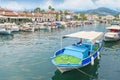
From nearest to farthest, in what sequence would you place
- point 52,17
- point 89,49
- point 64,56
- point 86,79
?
point 86,79, point 64,56, point 89,49, point 52,17

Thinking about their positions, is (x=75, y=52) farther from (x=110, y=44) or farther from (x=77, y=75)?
(x=110, y=44)

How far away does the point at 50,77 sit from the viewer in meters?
25.0

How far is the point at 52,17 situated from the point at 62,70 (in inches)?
5399

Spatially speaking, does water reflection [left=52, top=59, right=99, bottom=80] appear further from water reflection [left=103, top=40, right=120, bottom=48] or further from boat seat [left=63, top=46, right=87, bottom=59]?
water reflection [left=103, top=40, right=120, bottom=48]

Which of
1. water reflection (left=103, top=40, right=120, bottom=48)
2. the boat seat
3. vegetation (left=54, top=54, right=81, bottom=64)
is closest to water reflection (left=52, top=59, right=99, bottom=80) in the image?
vegetation (left=54, top=54, right=81, bottom=64)

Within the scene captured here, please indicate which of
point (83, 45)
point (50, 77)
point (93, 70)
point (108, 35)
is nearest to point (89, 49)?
point (83, 45)

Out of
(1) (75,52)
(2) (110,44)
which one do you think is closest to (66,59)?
(1) (75,52)

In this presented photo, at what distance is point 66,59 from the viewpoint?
2625 cm

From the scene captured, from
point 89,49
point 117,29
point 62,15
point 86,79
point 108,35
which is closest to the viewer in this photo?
point 86,79

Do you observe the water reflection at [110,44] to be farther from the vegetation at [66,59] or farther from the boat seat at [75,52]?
the vegetation at [66,59]

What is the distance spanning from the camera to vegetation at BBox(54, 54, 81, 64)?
25.6 metres

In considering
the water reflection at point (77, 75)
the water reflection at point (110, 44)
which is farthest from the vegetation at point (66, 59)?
the water reflection at point (110, 44)

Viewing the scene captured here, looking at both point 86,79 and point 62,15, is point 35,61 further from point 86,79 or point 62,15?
point 62,15

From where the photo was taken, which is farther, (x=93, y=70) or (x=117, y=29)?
(x=117, y=29)
